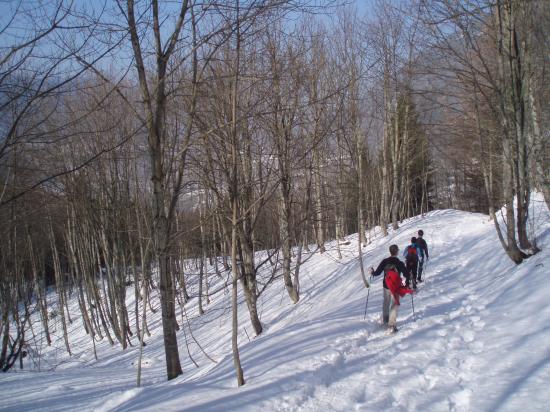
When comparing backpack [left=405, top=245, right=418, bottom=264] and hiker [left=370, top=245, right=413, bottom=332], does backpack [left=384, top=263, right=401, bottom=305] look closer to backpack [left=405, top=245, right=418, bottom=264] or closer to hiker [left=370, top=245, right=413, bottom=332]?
hiker [left=370, top=245, right=413, bottom=332]

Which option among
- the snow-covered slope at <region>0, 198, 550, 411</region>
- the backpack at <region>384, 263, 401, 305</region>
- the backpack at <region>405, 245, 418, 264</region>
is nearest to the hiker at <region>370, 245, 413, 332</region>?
the backpack at <region>384, 263, 401, 305</region>

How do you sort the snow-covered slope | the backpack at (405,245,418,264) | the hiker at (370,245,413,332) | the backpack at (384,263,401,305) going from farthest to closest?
the backpack at (405,245,418,264), the backpack at (384,263,401,305), the hiker at (370,245,413,332), the snow-covered slope

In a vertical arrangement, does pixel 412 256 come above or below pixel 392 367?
above

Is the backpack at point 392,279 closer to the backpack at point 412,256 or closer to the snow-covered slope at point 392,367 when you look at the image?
the snow-covered slope at point 392,367

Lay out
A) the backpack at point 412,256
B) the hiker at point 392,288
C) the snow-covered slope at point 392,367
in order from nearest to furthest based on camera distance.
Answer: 1. the snow-covered slope at point 392,367
2. the hiker at point 392,288
3. the backpack at point 412,256

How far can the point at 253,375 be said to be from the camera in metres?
5.46

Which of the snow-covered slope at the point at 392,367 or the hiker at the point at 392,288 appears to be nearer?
the snow-covered slope at the point at 392,367

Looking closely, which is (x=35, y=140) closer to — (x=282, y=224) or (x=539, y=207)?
(x=282, y=224)

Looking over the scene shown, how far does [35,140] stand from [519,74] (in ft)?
30.8

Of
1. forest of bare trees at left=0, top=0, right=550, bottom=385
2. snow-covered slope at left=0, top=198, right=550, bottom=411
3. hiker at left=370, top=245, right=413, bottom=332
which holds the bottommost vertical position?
snow-covered slope at left=0, top=198, right=550, bottom=411

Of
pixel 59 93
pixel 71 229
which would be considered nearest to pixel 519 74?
pixel 59 93

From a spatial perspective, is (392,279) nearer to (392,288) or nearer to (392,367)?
(392,288)

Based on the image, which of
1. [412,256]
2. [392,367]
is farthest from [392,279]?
Answer: [412,256]

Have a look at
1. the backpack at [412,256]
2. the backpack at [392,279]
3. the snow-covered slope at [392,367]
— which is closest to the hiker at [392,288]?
the backpack at [392,279]
